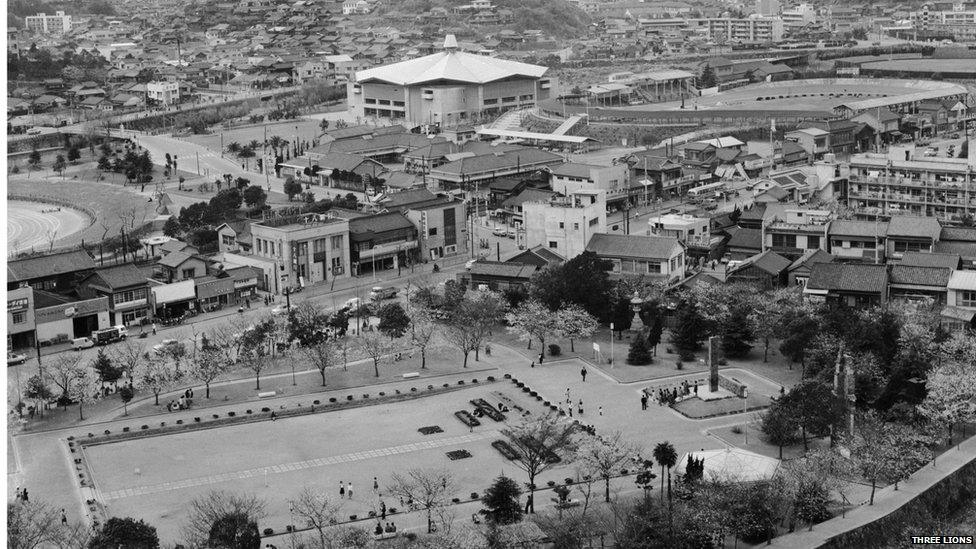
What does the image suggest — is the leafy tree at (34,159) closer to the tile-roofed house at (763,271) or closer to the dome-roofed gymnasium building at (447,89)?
the dome-roofed gymnasium building at (447,89)

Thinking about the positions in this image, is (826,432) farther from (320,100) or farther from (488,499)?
(320,100)

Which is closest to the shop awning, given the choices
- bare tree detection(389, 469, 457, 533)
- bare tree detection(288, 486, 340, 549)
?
bare tree detection(389, 469, 457, 533)

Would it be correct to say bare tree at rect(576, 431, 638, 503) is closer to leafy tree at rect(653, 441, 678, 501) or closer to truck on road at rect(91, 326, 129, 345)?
leafy tree at rect(653, 441, 678, 501)

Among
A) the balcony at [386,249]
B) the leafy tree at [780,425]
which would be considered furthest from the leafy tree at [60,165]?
the leafy tree at [780,425]

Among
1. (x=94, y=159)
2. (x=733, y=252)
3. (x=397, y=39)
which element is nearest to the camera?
(x=733, y=252)

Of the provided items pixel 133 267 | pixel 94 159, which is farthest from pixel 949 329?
pixel 94 159

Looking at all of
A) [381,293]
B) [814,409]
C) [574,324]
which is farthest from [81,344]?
[814,409]
